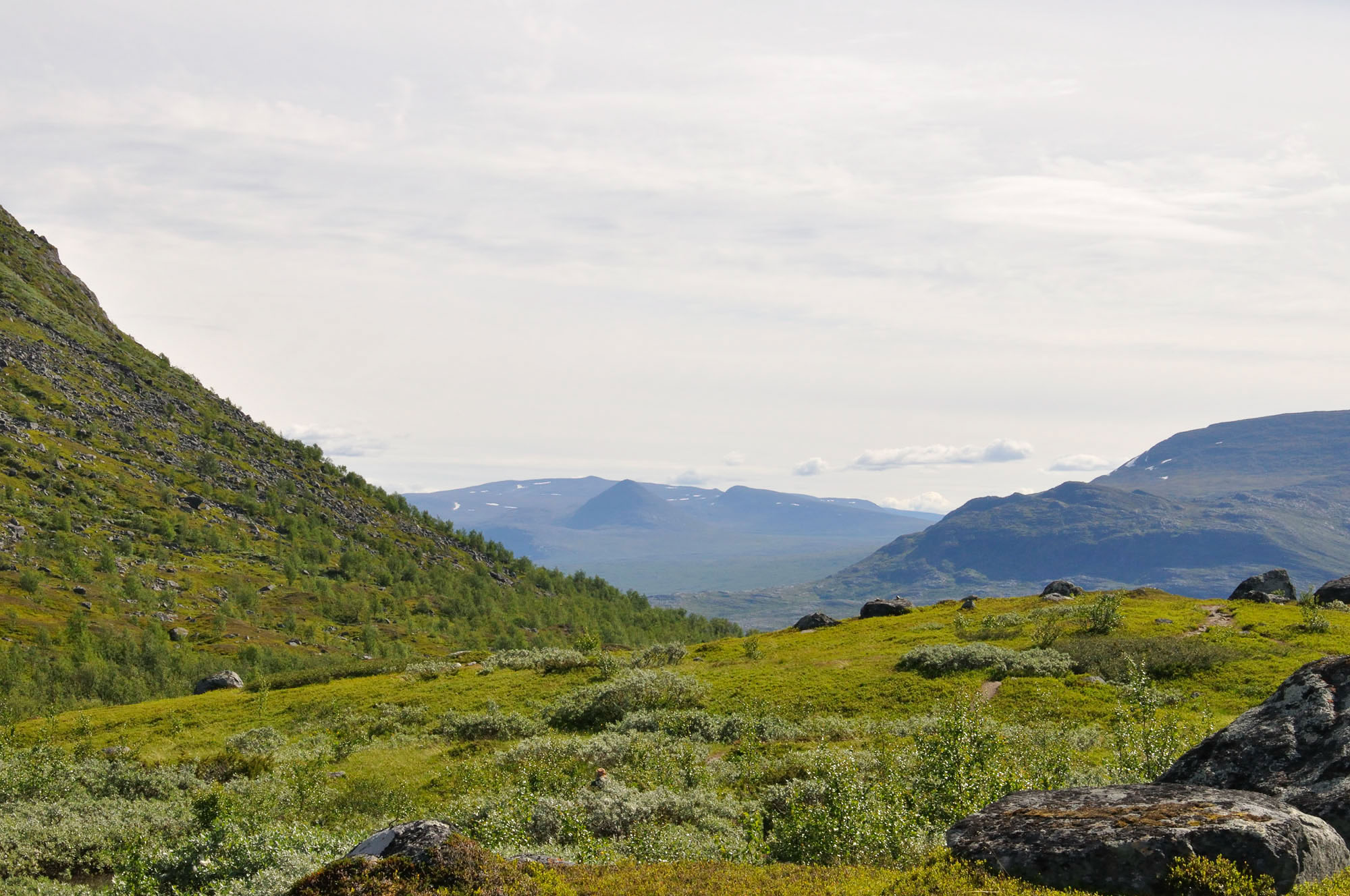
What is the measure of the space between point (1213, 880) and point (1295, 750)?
6644mm

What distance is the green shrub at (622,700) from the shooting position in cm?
4525

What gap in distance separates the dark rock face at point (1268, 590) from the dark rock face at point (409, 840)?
8184 centimetres

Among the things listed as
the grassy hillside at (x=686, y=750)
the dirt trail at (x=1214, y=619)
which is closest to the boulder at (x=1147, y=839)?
the grassy hillside at (x=686, y=750)

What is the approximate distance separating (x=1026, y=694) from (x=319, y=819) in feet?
122

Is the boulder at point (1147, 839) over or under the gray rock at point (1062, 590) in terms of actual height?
over

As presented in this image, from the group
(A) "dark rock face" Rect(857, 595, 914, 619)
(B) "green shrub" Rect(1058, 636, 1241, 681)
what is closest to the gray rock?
(A) "dark rock face" Rect(857, 595, 914, 619)

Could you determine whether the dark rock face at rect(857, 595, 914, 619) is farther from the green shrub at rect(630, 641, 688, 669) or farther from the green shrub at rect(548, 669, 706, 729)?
the green shrub at rect(548, 669, 706, 729)

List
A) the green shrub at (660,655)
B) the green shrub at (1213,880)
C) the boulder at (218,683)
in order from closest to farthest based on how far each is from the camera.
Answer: the green shrub at (1213,880) → the green shrub at (660,655) → the boulder at (218,683)

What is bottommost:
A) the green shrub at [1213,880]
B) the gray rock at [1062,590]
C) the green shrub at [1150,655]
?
the gray rock at [1062,590]

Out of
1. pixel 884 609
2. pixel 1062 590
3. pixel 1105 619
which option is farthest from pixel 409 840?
pixel 1062 590

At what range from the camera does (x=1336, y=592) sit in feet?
229

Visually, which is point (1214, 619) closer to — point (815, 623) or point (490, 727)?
point (815, 623)

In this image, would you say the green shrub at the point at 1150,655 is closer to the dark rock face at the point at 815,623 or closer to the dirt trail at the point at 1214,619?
the dirt trail at the point at 1214,619

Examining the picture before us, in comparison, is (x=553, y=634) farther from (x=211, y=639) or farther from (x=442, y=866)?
(x=442, y=866)
